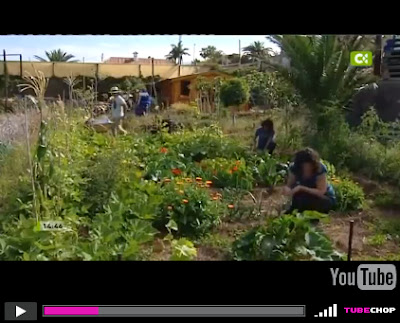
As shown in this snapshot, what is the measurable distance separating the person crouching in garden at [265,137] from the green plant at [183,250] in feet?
1.30

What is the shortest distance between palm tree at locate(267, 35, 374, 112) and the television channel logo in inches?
0.6

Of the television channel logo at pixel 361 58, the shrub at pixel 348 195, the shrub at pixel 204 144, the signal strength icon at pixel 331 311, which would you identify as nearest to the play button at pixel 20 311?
the signal strength icon at pixel 331 311

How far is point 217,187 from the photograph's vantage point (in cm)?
178

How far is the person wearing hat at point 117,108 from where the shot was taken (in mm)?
1386

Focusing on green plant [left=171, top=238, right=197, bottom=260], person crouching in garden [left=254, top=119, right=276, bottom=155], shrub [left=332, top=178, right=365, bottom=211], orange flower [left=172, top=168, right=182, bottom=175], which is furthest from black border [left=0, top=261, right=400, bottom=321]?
orange flower [left=172, top=168, right=182, bottom=175]

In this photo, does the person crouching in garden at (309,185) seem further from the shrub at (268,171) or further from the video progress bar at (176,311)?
the video progress bar at (176,311)

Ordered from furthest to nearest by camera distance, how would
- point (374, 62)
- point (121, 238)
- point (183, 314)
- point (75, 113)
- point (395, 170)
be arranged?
point (75, 113) → point (121, 238) → point (395, 170) → point (374, 62) → point (183, 314)

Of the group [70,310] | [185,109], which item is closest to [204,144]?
[185,109]

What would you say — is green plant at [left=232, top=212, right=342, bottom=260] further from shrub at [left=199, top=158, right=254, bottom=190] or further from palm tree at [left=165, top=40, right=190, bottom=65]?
palm tree at [left=165, top=40, right=190, bottom=65]

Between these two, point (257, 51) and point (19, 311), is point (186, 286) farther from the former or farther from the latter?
point (257, 51)

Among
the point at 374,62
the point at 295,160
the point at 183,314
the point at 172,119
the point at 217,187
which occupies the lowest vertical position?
the point at 183,314
